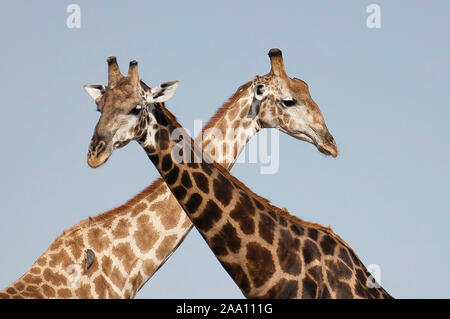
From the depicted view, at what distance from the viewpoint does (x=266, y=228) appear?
1241 centimetres

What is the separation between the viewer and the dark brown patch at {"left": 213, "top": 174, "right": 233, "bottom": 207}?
12422 millimetres

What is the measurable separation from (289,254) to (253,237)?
0.56m

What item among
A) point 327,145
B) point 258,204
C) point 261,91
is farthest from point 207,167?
point 261,91

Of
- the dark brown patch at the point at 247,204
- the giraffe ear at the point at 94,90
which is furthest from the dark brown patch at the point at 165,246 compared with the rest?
the dark brown patch at the point at 247,204

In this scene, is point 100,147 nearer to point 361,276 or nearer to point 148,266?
point 361,276

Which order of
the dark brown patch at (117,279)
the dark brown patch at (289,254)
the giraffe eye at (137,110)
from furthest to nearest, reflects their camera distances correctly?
the dark brown patch at (117,279)
the giraffe eye at (137,110)
the dark brown patch at (289,254)

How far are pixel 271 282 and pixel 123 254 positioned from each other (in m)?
4.83

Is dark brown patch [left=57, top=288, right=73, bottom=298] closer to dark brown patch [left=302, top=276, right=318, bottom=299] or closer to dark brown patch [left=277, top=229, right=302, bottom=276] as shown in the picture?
dark brown patch [left=277, top=229, right=302, bottom=276]

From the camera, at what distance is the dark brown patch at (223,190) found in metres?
12.4

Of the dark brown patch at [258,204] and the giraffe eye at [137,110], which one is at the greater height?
the giraffe eye at [137,110]

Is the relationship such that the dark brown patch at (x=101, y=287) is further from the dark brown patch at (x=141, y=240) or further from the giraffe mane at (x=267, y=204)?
the giraffe mane at (x=267, y=204)

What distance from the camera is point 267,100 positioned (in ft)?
61.2
